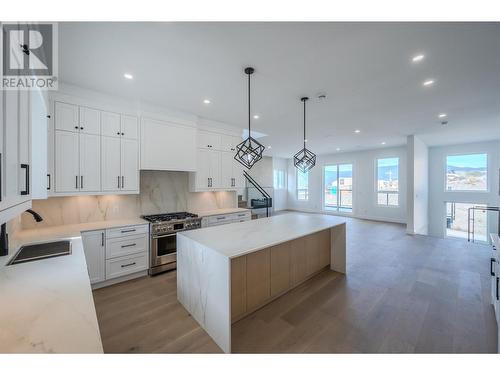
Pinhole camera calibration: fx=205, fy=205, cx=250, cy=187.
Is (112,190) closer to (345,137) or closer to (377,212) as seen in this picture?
(345,137)

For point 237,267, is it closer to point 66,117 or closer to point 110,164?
point 110,164

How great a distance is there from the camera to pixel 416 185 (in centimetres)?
598

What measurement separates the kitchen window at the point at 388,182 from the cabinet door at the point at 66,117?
903 centimetres

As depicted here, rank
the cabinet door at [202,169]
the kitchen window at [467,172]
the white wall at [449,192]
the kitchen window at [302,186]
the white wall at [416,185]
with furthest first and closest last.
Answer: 1. the kitchen window at [302,186]
2. the kitchen window at [467,172]
3. the white wall at [449,192]
4. the white wall at [416,185]
5. the cabinet door at [202,169]

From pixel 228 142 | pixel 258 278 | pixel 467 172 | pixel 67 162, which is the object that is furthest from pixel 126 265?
pixel 467 172

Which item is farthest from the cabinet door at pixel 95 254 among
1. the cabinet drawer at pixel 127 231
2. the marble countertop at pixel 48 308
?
the marble countertop at pixel 48 308

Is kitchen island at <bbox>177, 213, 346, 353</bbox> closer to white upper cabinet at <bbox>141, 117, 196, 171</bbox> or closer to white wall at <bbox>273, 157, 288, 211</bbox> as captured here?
white upper cabinet at <bbox>141, 117, 196, 171</bbox>

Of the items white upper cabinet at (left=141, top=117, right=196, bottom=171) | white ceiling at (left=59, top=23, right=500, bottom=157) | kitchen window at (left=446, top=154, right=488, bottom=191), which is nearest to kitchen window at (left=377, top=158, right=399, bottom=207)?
kitchen window at (left=446, top=154, right=488, bottom=191)

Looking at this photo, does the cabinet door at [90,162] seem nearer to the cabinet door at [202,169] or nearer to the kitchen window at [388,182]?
the cabinet door at [202,169]

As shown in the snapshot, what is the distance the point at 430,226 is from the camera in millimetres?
7355

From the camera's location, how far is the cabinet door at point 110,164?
3027mm
